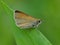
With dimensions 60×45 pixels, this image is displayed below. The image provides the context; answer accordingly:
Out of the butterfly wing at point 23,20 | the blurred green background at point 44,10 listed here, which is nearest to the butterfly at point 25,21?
the butterfly wing at point 23,20

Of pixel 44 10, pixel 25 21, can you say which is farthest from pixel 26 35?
pixel 44 10

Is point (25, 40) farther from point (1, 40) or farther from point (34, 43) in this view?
point (1, 40)

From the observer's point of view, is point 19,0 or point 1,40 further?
point 19,0

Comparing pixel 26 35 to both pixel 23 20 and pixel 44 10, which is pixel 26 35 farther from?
pixel 44 10

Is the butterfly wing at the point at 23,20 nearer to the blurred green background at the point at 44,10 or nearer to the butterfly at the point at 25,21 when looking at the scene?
the butterfly at the point at 25,21

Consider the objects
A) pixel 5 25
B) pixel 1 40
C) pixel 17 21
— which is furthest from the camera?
pixel 5 25

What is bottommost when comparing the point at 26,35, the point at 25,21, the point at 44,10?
the point at 26,35

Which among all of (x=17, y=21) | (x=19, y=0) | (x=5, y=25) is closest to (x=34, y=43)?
(x=17, y=21)

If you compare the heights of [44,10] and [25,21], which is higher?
[44,10]

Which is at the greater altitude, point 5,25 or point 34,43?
point 5,25
